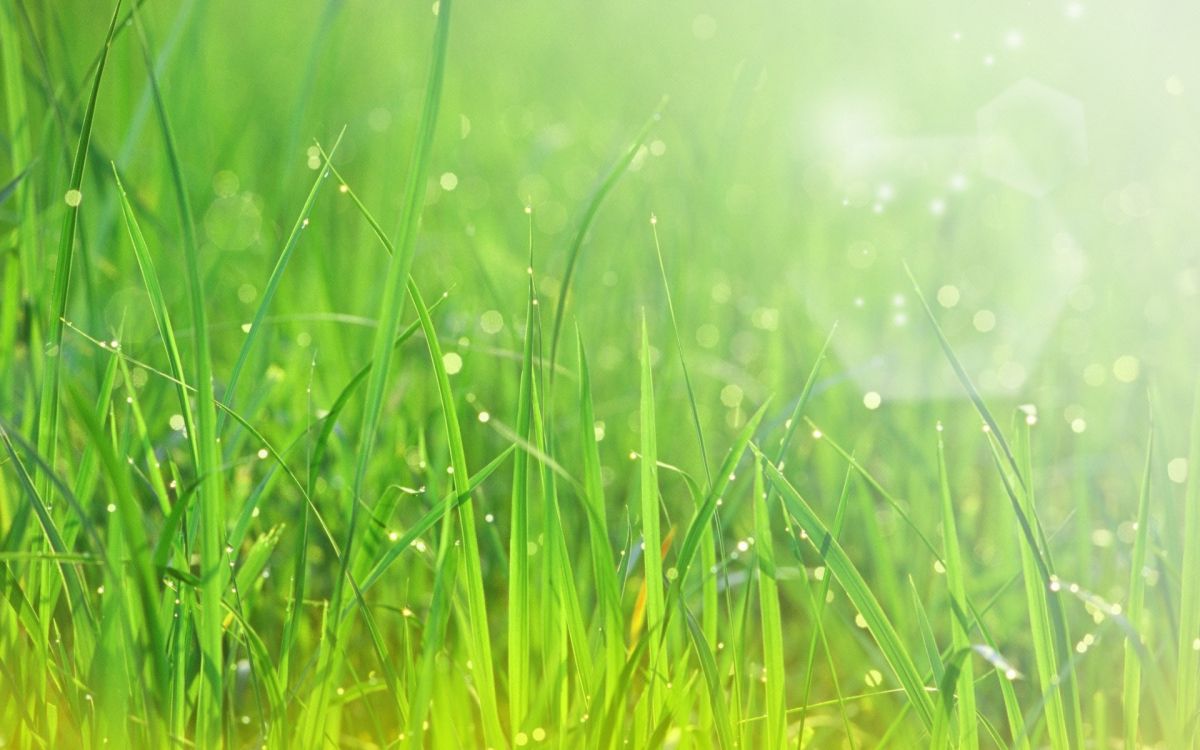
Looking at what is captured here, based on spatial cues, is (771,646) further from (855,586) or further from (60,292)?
(60,292)

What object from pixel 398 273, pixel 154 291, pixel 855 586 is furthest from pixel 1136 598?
pixel 154 291

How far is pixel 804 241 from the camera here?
145 centimetres

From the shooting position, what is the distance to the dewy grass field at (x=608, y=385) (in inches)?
20.0

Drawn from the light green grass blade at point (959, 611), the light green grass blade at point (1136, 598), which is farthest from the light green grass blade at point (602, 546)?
the light green grass blade at point (1136, 598)

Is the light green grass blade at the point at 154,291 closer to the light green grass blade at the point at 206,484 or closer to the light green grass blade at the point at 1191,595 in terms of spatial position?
the light green grass blade at the point at 206,484

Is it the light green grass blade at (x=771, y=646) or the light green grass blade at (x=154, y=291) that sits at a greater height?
the light green grass blade at (x=154, y=291)

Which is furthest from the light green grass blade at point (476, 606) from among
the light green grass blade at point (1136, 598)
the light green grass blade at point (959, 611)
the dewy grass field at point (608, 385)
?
the light green grass blade at point (1136, 598)

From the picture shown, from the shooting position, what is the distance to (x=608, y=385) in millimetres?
1068

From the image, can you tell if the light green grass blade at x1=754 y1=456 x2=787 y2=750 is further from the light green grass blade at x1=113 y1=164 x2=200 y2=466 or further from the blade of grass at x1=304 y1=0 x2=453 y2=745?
the light green grass blade at x1=113 y1=164 x2=200 y2=466

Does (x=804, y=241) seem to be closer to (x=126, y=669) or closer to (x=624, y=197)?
(x=624, y=197)

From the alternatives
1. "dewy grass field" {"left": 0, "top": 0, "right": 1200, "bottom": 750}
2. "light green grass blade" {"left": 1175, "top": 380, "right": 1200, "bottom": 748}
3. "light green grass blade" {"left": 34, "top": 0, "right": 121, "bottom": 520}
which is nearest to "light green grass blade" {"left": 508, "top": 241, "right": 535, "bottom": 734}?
"dewy grass field" {"left": 0, "top": 0, "right": 1200, "bottom": 750}

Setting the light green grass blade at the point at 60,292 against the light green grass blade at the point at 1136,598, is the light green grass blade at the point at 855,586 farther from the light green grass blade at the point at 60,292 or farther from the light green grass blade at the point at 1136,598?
the light green grass blade at the point at 60,292

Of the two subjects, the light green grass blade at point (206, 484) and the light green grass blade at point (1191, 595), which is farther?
the light green grass blade at point (1191, 595)

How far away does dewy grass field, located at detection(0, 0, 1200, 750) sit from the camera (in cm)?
51
